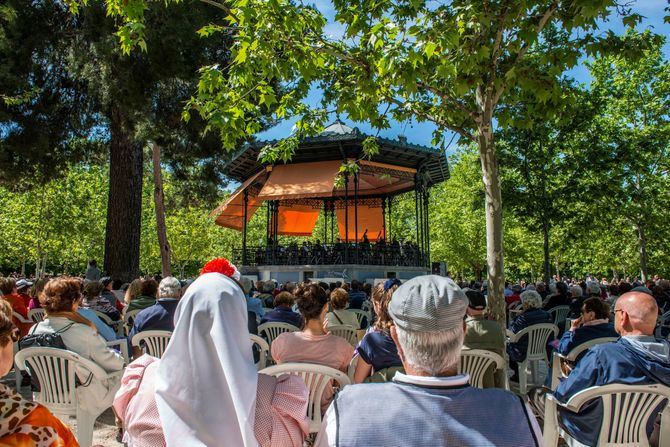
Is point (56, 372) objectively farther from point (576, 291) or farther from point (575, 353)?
point (576, 291)

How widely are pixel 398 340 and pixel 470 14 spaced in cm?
378

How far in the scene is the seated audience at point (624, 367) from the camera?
2.89 metres

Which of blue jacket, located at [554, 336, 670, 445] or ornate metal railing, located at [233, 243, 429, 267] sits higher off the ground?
ornate metal railing, located at [233, 243, 429, 267]

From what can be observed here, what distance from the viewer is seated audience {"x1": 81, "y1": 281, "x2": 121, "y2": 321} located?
6641mm

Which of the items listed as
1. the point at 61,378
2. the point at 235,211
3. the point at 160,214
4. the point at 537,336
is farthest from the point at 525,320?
the point at 235,211

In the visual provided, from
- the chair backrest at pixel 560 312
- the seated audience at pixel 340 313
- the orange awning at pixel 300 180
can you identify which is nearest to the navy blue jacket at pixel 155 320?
the seated audience at pixel 340 313

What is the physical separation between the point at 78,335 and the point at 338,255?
13.2 m

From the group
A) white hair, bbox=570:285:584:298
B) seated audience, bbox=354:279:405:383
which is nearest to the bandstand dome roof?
white hair, bbox=570:285:584:298

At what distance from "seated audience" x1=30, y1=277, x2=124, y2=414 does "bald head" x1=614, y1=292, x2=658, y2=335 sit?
3.33 metres

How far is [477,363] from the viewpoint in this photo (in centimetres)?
379

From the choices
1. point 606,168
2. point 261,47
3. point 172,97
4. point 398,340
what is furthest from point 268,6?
point 606,168

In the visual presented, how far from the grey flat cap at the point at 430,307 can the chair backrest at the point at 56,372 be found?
274 cm

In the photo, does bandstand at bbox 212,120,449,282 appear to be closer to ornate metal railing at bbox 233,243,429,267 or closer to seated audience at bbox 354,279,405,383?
ornate metal railing at bbox 233,243,429,267

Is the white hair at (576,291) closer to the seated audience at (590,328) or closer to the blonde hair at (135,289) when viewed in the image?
the seated audience at (590,328)
